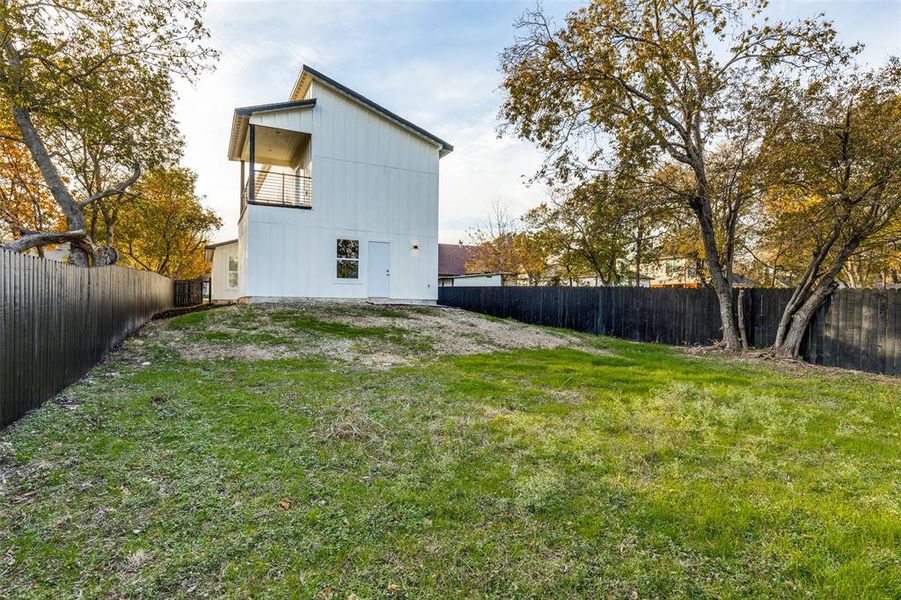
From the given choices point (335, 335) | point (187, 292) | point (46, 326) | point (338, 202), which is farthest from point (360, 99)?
point (187, 292)

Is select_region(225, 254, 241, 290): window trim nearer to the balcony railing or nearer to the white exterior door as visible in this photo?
the balcony railing

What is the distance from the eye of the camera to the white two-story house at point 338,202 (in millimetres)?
12758

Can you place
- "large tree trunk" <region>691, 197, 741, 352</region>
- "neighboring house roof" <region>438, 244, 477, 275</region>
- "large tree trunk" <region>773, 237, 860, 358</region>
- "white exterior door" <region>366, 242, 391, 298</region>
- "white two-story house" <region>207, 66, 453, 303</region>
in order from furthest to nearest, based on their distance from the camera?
"neighboring house roof" <region>438, 244, 477, 275</region>, "white exterior door" <region>366, 242, 391, 298</region>, "white two-story house" <region>207, 66, 453, 303</region>, "large tree trunk" <region>691, 197, 741, 352</region>, "large tree trunk" <region>773, 237, 860, 358</region>

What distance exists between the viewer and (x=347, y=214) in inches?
541

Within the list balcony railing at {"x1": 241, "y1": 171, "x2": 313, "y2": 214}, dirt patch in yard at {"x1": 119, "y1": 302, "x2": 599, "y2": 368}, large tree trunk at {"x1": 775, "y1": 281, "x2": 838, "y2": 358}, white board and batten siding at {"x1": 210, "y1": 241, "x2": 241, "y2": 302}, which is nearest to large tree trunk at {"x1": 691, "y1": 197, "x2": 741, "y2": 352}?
large tree trunk at {"x1": 775, "y1": 281, "x2": 838, "y2": 358}

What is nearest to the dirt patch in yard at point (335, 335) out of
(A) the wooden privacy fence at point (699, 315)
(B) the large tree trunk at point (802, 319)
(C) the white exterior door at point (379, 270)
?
(C) the white exterior door at point (379, 270)

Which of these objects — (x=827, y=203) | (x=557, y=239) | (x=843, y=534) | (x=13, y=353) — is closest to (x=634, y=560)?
(x=843, y=534)

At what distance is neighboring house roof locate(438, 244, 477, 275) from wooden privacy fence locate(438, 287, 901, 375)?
13.9 m

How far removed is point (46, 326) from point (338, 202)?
386 inches

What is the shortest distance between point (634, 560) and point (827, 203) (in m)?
8.50

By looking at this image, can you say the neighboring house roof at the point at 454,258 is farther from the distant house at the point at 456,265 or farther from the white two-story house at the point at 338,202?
the white two-story house at the point at 338,202

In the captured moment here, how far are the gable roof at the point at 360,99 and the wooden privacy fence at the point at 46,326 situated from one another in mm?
9100

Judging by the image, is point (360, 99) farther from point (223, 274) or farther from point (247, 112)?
point (223, 274)

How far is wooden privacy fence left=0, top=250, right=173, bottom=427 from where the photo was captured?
3.70 metres
